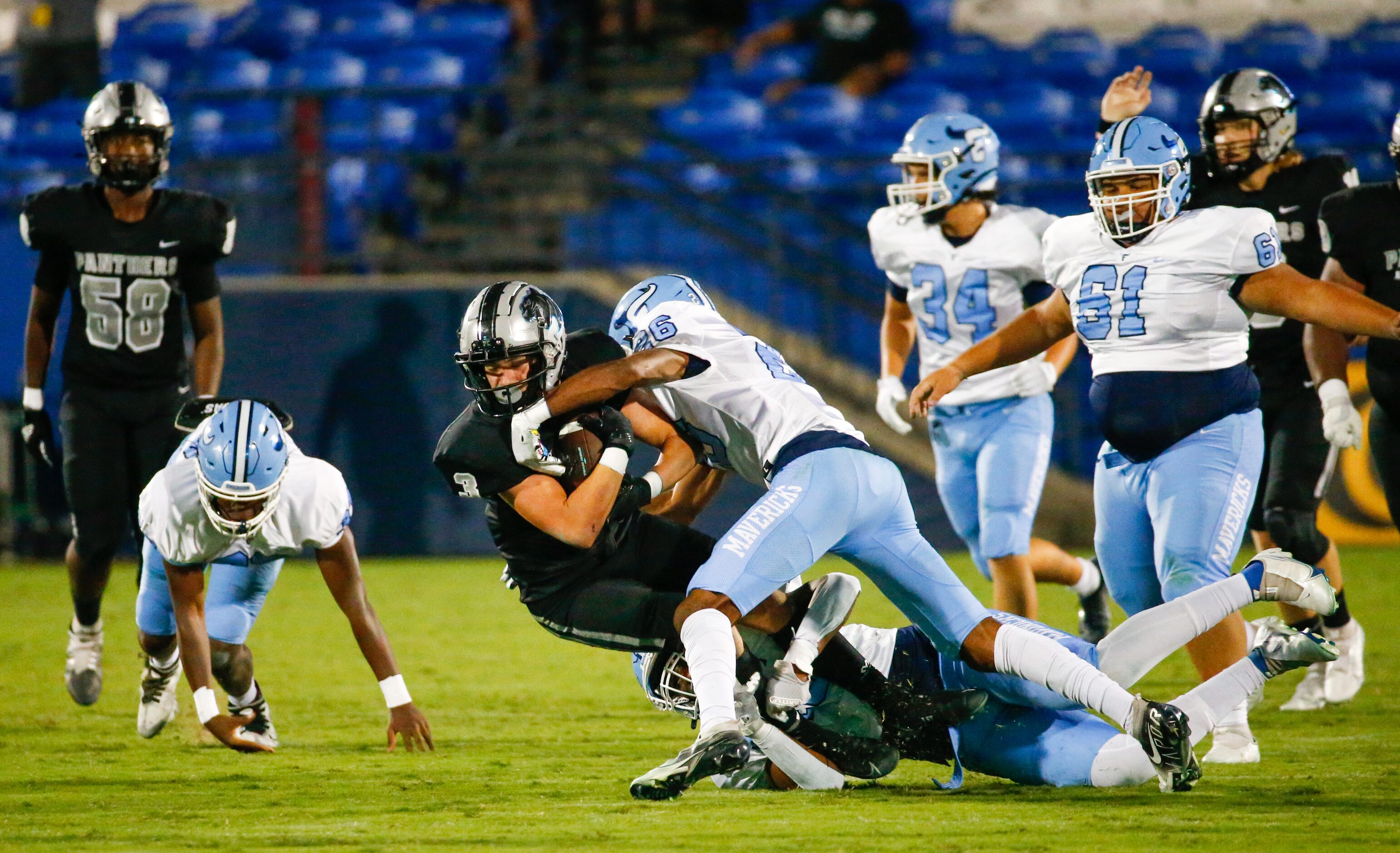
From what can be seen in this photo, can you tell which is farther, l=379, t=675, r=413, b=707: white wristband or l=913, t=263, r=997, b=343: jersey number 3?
l=913, t=263, r=997, b=343: jersey number 3

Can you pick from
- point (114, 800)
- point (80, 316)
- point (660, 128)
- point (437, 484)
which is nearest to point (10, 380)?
point (437, 484)

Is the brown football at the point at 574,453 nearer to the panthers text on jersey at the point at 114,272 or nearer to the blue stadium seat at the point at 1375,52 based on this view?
the panthers text on jersey at the point at 114,272

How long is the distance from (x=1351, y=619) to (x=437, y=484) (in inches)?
244

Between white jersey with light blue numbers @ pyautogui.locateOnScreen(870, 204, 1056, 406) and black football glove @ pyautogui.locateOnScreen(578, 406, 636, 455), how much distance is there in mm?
1950

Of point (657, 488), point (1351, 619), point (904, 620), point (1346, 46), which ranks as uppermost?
point (1346, 46)

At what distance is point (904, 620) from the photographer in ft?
24.6

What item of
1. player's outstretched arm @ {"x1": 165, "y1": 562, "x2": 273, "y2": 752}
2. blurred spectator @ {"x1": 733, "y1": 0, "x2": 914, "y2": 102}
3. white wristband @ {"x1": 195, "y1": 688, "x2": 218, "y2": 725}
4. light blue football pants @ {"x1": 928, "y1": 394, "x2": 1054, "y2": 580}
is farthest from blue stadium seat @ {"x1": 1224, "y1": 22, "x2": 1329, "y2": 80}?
white wristband @ {"x1": 195, "y1": 688, "x2": 218, "y2": 725}

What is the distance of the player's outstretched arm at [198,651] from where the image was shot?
4543 mm

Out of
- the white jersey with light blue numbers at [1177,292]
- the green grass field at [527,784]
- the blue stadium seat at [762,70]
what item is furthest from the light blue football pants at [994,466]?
the blue stadium seat at [762,70]

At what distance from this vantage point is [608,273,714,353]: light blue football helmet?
178 inches

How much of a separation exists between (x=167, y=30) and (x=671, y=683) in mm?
11924

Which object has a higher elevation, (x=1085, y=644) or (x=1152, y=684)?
(x=1085, y=644)

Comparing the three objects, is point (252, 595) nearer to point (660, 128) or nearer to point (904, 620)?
point (904, 620)

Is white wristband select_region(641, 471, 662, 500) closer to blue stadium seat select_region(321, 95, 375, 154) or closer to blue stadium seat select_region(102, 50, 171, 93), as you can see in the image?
blue stadium seat select_region(321, 95, 375, 154)
